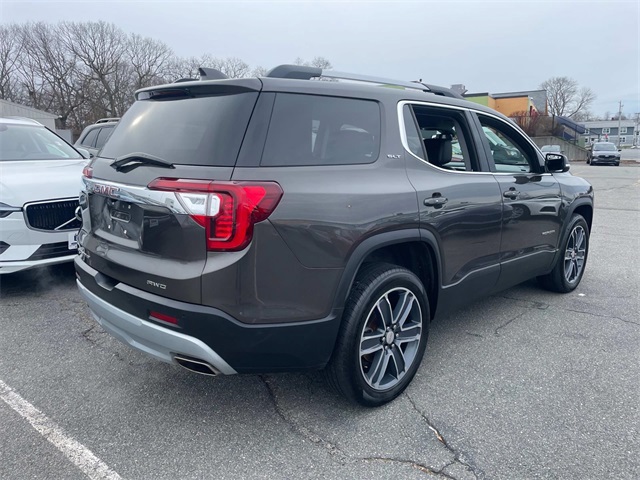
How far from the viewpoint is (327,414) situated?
2.75 meters

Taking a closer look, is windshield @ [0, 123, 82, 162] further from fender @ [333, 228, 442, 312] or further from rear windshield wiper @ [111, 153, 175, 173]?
fender @ [333, 228, 442, 312]

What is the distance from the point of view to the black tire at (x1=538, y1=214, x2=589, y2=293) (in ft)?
15.5

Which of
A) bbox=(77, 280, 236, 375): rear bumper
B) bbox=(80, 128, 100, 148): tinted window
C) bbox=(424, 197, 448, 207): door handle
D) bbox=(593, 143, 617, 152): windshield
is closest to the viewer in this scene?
bbox=(77, 280, 236, 375): rear bumper

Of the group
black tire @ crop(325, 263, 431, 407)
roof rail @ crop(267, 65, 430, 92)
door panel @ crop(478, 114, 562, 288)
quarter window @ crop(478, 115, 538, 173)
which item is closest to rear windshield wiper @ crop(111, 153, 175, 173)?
roof rail @ crop(267, 65, 430, 92)

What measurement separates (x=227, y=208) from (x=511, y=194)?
2503mm

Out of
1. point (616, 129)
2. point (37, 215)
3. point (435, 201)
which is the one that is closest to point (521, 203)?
point (435, 201)

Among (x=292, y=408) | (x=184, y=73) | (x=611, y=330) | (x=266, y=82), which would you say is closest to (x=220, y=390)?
(x=292, y=408)

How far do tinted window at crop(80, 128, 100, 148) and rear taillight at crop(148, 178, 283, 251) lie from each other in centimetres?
807

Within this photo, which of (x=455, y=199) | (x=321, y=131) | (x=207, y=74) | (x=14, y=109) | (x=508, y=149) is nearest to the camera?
(x=321, y=131)

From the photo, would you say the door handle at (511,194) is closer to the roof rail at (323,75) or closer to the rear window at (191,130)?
the roof rail at (323,75)

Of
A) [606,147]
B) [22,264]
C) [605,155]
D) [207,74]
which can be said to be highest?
[606,147]

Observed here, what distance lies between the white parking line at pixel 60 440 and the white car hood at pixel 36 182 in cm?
203

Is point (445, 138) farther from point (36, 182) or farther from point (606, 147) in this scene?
point (606, 147)

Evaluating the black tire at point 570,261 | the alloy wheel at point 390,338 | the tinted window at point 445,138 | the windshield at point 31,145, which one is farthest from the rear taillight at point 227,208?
the windshield at point 31,145
